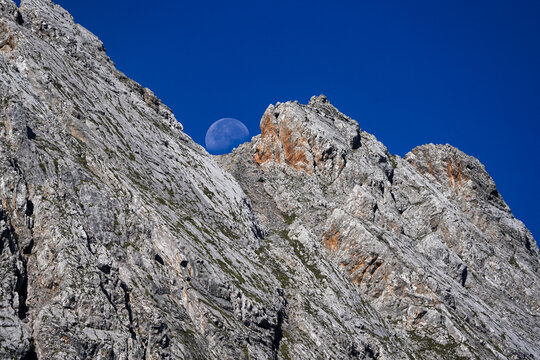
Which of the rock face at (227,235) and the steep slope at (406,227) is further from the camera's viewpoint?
the steep slope at (406,227)

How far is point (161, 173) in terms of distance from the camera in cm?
8488

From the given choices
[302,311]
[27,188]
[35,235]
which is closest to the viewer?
[35,235]

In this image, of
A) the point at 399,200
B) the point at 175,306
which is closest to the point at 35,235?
the point at 175,306

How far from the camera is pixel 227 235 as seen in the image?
271ft

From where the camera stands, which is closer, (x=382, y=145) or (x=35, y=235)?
(x=35, y=235)

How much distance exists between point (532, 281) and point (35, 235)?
109 metres

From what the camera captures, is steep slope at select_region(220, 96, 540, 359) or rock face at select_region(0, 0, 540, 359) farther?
steep slope at select_region(220, 96, 540, 359)

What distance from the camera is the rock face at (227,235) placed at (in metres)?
49.5

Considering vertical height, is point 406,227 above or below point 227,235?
above

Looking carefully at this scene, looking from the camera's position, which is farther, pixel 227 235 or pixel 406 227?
pixel 406 227

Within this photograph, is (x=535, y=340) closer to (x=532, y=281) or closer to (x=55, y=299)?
(x=532, y=281)

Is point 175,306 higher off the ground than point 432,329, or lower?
lower

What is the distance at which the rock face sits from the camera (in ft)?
162

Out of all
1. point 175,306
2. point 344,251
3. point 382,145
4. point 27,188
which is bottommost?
point 175,306
